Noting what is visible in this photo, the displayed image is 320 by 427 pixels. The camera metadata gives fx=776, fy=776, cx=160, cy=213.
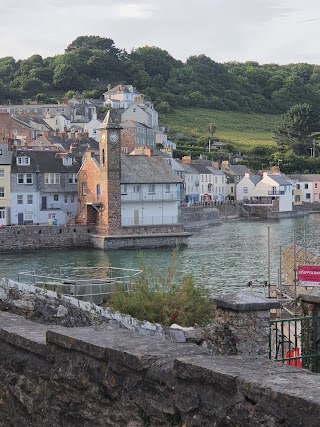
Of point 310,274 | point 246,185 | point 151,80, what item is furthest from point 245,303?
point 151,80

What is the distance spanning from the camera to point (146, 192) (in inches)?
2501

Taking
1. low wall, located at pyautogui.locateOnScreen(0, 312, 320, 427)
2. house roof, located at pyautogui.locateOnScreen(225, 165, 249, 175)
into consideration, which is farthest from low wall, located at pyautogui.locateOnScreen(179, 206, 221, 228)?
low wall, located at pyautogui.locateOnScreen(0, 312, 320, 427)

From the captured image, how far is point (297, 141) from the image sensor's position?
126 metres

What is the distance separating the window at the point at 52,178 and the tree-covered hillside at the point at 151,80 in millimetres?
81734

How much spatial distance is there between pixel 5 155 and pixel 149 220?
1294 centimetres

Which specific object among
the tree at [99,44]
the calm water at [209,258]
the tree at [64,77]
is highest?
the tree at [99,44]

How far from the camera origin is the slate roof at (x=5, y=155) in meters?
63.1

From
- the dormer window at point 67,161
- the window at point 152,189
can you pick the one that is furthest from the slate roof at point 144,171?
the dormer window at point 67,161

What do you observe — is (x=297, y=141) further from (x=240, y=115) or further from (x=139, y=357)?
(x=139, y=357)

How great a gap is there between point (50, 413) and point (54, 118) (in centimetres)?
11517

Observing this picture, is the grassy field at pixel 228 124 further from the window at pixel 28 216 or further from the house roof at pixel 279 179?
the window at pixel 28 216

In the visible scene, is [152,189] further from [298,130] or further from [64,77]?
[64,77]

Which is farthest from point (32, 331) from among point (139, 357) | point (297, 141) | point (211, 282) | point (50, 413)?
point (297, 141)

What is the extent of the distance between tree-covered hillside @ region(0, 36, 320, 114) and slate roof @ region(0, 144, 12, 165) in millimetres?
82261
